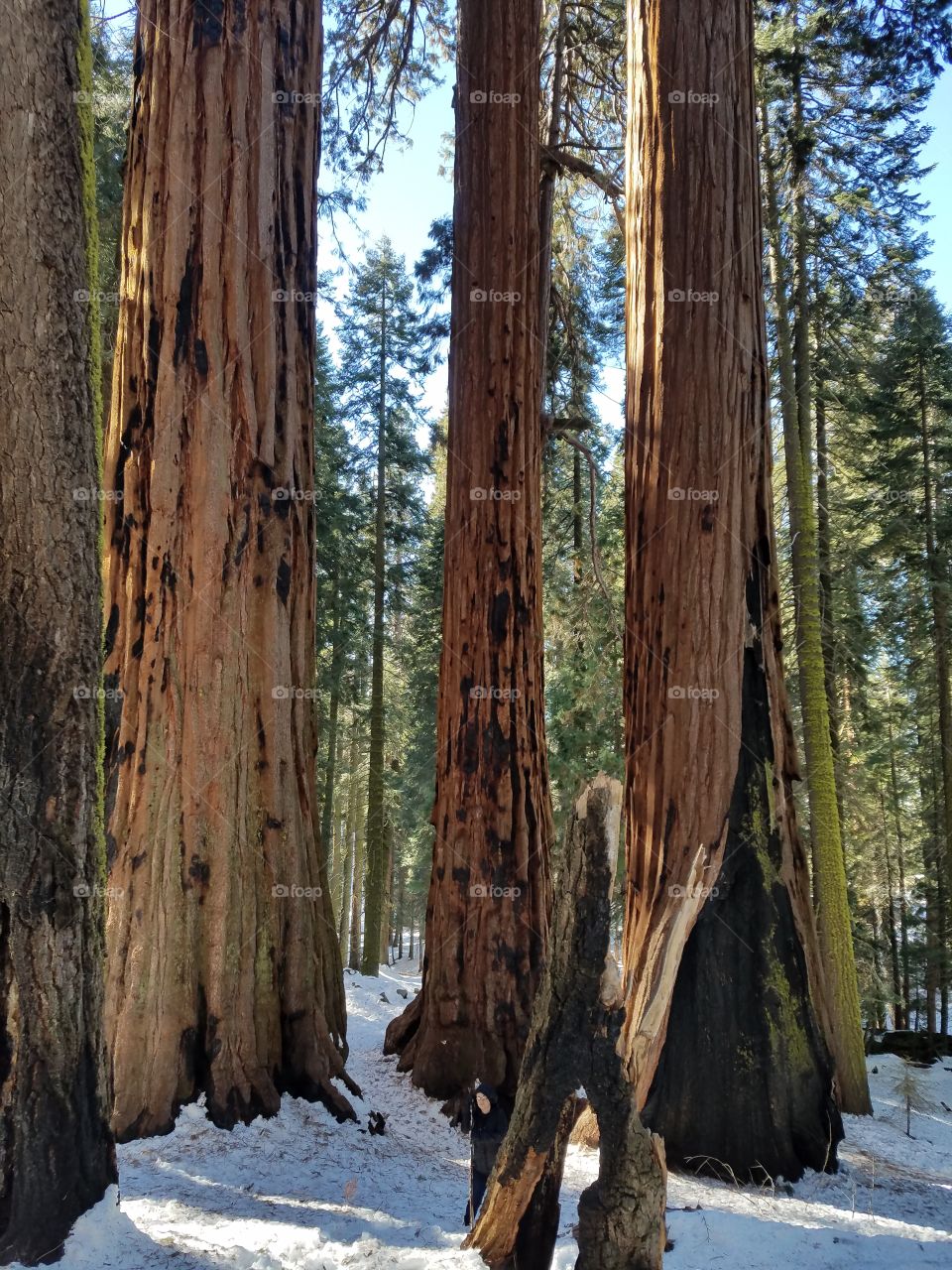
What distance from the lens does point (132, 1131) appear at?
4285 mm

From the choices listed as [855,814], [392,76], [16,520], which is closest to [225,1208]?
[16,520]

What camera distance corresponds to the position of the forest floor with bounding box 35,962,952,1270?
2865 mm

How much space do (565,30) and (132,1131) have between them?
1076 centimetres

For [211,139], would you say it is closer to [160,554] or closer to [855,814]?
[160,554]

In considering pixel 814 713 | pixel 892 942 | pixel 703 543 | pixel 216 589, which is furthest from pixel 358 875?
pixel 703 543

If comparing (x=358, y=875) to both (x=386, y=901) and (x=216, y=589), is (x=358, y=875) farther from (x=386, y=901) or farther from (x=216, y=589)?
(x=216, y=589)

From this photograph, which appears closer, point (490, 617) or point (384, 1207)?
point (384, 1207)

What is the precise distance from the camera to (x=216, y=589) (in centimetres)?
494

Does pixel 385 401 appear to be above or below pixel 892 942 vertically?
above

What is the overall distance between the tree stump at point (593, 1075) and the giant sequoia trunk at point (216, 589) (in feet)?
8.05

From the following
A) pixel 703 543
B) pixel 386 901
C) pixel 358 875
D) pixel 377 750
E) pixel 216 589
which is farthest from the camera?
pixel 358 875

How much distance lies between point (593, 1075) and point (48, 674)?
202 centimetres

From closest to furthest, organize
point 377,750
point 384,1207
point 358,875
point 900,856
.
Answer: point 384,1207 → point 377,750 → point 900,856 → point 358,875

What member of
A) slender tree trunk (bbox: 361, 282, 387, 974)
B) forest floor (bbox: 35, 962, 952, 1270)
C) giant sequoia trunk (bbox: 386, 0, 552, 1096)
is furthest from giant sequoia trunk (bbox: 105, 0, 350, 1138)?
slender tree trunk (bbox: 361, 282, 387, 974)
